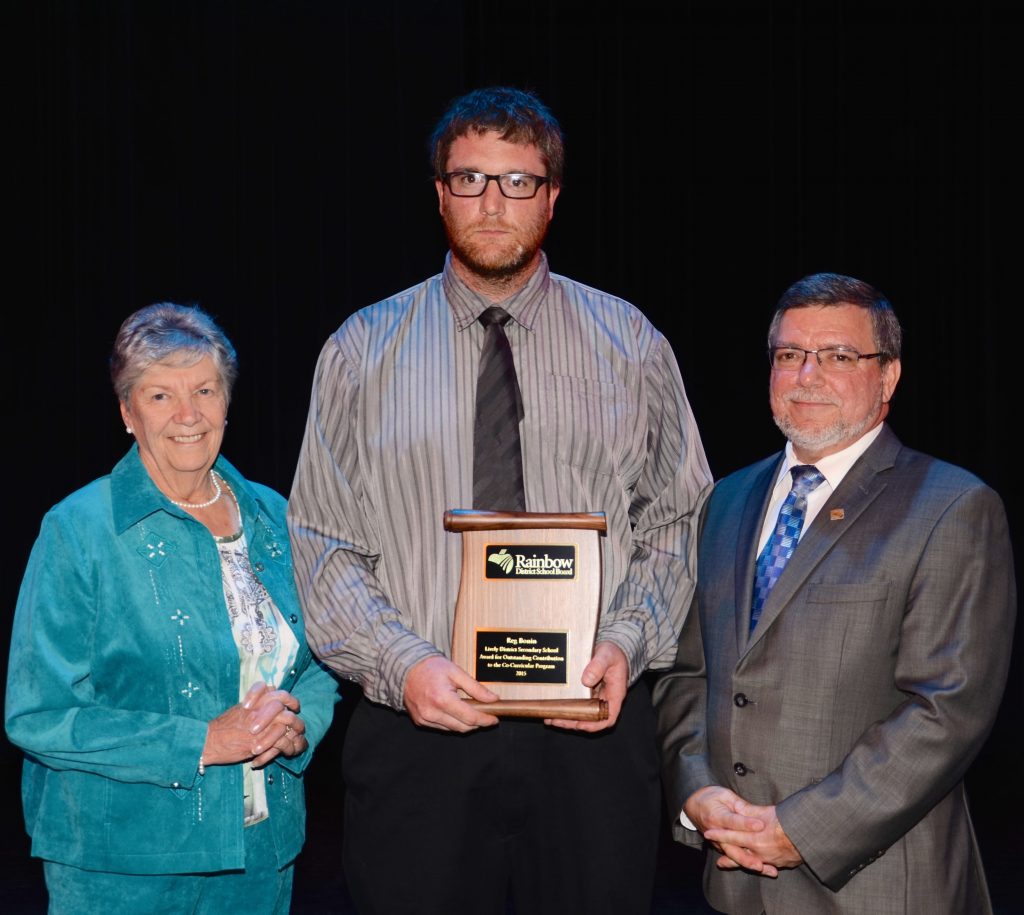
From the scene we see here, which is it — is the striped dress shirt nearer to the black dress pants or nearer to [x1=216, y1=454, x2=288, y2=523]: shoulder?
the black dress pants

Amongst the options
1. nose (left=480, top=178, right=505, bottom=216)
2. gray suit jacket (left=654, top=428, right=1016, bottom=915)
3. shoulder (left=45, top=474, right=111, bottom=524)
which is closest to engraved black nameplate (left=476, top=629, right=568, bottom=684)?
gray suit jacket (left=654, top=428, right=1016, bottom=915)

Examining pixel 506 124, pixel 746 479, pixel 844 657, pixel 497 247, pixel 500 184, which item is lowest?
pixel 844 657

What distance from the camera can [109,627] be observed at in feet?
7.83

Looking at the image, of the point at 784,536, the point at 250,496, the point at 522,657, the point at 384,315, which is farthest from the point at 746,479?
the point at 250,496

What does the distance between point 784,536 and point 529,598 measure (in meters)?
0.53

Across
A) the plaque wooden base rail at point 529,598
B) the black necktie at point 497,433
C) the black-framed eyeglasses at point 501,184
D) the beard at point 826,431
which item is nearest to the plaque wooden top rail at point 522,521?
the plaque wooden base rail at point 529,598

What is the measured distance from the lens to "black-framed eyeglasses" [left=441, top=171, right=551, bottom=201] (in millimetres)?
2260

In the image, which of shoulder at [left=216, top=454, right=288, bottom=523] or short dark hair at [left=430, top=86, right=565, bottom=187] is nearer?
short dark hair at [left=430, top=86, right=565, bottom=187]

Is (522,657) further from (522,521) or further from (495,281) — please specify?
(495,281)

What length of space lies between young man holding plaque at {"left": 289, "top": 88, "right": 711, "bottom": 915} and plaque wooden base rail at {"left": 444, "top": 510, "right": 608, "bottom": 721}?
0.05 m

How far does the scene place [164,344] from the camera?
8.30ft

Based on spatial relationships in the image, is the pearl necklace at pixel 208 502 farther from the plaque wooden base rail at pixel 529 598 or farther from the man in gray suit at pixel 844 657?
the man in gray suit at pixel 844 657

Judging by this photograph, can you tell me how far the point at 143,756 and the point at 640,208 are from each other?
A: 161 inches

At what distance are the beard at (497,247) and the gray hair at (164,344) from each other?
1.99 feet
